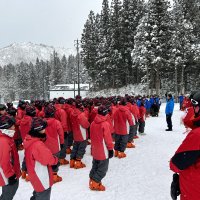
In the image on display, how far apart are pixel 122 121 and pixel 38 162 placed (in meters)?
6.22

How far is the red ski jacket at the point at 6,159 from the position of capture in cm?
495

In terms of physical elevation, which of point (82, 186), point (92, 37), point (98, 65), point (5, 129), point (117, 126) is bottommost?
point (82, 186)

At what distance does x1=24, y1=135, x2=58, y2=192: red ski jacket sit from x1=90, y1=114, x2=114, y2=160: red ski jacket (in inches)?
96.2

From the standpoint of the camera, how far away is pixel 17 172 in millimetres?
5262

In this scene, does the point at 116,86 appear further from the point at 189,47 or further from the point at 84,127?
the point at 84,127

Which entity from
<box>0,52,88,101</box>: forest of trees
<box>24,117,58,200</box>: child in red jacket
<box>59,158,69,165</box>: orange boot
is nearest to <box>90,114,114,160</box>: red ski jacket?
<box>24,117,58,200</box>: child in red jacket

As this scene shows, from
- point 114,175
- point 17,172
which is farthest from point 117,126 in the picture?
point 17,172

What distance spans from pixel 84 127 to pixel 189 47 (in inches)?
1375

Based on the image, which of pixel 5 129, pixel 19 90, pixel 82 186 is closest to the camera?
pixel 5 129

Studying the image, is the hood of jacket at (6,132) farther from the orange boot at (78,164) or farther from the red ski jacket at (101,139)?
the orange boot at (78,164)

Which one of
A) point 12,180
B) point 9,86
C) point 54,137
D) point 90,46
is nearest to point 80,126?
point 54,137

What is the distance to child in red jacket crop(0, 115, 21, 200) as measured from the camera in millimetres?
4969

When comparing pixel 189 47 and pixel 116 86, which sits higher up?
pixel 189 47

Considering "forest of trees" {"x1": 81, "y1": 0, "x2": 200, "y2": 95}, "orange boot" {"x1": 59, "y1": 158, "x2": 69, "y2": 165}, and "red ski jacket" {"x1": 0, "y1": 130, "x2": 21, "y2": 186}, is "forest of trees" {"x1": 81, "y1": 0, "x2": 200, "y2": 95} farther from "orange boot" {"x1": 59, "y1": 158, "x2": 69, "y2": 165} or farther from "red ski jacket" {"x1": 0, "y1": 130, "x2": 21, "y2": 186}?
"red ski jacket" {"x1": 0, "y1": 130, "x2": 21, "y2": 186}
